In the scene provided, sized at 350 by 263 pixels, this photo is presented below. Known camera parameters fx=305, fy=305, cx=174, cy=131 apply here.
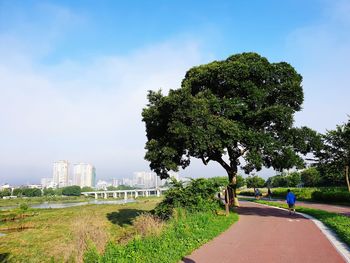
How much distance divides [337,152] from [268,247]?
87.0 feet

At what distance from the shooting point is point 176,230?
11430 mm

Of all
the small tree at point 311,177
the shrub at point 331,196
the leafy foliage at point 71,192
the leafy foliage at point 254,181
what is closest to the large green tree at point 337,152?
the shrub at point 331,196

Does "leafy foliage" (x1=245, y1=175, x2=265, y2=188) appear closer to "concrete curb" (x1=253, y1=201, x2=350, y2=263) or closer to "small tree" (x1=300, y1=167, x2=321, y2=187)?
"small tree" (x1=300, y1=167, x2=321, y2=187)

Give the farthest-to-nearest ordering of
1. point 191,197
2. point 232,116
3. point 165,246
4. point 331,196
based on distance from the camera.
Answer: point 331,196 → point 232,116 → point 191,197 → point 165,246

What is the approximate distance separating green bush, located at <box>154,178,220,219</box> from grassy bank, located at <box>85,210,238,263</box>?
4526 millimetres

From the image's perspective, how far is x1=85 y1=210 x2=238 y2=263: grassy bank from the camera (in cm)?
824

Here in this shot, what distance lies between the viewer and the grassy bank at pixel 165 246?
325 inches

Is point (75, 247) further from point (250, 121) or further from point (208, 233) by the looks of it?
point (250, 121)

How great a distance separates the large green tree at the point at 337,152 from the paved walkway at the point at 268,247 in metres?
20.9

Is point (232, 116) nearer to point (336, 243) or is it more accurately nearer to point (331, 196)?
point (336, 243)

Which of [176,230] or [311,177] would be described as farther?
[311,177]

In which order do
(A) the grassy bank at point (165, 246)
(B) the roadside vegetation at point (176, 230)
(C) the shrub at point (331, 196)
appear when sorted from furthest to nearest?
(C) the shrub at point (331, 196) < (B) the roadside vegetation at point (176, 230) < (A) the grassy bank at point (165, 246)

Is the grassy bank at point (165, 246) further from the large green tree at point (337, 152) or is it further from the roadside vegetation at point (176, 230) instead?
the large green tree at point (337, 152)

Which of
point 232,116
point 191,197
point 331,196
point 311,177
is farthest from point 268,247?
point 311,177
